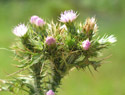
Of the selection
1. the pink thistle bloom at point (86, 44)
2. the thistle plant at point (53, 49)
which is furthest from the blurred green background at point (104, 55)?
the pink thistle bloom at point (86, 44)

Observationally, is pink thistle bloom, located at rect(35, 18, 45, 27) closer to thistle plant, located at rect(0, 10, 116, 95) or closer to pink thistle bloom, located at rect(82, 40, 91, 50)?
thistle plant, located at rect(0, 10, 116, 95)

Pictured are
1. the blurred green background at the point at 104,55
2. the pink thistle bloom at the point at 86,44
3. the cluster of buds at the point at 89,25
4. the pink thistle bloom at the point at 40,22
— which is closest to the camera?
the pink thistle bloom at the point at 86,44

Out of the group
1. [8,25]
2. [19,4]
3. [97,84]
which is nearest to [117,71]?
[97,84]

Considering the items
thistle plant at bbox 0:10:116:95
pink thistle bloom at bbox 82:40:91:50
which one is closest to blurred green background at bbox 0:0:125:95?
thistle plant at bbox 0:10:116:95

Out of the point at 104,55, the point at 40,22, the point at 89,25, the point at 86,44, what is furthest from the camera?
the point at 104,55

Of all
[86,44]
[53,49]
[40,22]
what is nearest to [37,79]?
[53,49]

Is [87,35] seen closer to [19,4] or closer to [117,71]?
[117,71]

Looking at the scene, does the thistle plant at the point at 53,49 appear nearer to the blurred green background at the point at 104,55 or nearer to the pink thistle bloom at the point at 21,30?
the pink thistle bloom at the point at 21,30

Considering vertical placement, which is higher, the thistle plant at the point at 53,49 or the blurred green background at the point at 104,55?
the blurred green background at the point at 104,55

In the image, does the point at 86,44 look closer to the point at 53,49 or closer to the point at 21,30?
the point at 53,49
